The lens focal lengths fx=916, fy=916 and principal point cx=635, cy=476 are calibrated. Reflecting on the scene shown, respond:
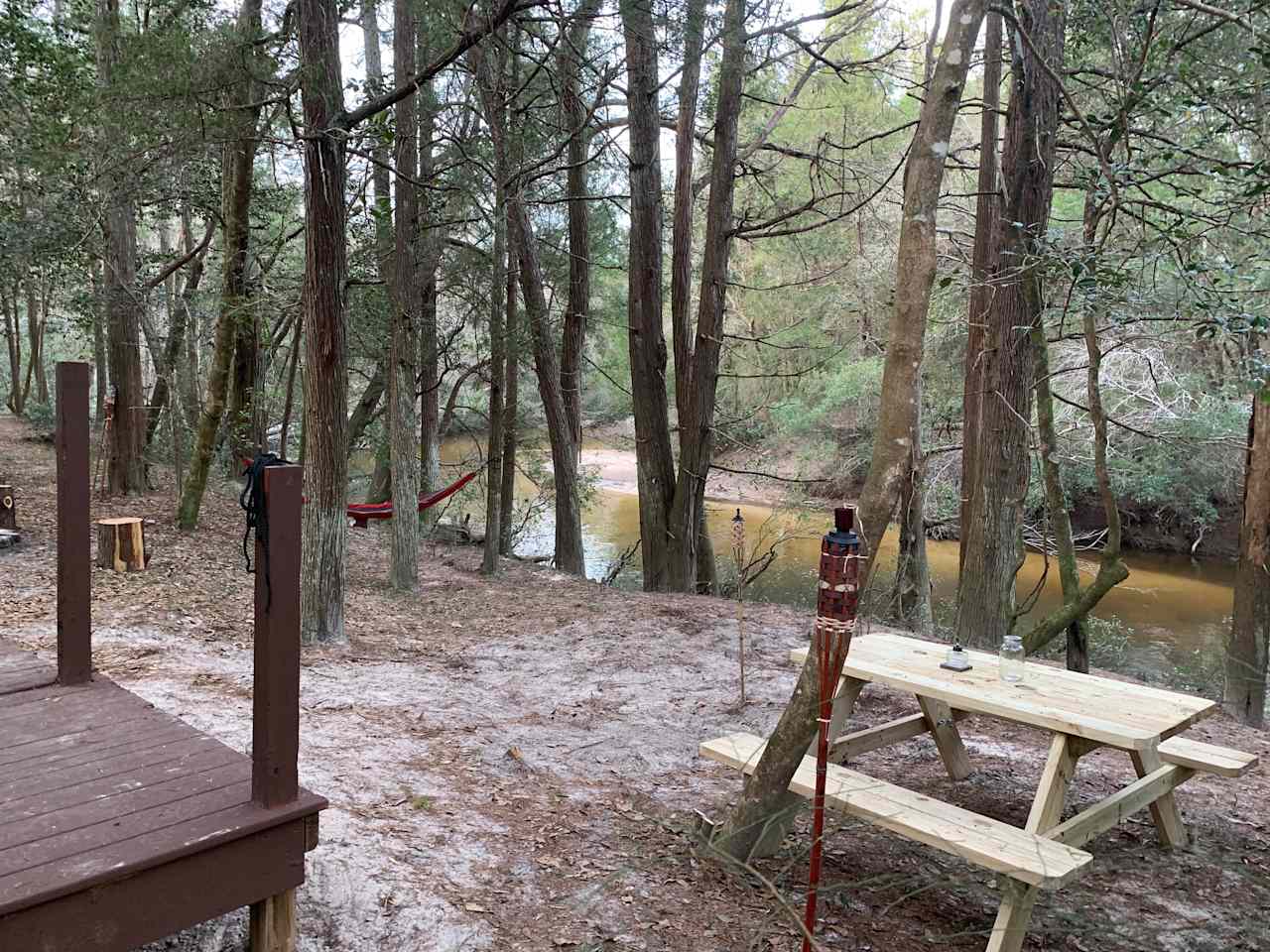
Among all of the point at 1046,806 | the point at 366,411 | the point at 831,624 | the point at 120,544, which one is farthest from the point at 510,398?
the point at 831,624

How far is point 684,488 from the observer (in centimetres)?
820

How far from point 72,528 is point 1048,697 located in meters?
2.86

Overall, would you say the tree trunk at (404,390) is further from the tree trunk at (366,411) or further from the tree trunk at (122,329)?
the tree trunk at (366,411)

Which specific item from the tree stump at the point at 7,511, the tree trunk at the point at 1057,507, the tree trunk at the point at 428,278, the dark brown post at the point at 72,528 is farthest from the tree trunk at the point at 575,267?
the dark brown post at the point at 72,528

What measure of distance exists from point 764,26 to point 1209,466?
7883 millimetres

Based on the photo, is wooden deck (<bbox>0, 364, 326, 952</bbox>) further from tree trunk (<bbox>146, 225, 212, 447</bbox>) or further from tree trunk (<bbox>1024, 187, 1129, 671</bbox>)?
tree trunk (<bbox>146, 225, 212, 447</bbox>)

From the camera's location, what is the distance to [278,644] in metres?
1.82

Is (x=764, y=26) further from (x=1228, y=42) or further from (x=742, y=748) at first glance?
(x=742, y=748)

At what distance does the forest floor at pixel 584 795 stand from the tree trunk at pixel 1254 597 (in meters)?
0.23

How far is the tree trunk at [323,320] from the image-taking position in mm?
4680

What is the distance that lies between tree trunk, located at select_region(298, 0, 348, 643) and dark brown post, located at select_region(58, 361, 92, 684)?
222 cm

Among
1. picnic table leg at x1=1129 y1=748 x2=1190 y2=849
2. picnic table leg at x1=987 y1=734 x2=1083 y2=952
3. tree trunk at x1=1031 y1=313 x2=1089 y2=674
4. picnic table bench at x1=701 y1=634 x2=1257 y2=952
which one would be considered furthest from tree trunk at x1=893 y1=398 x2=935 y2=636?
picnic table leg at x1=987 y1=734 x2=1083 y2=952

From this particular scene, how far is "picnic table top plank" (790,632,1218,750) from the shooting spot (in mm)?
2426

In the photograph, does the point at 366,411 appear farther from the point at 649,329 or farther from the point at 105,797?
the point at 105,797
